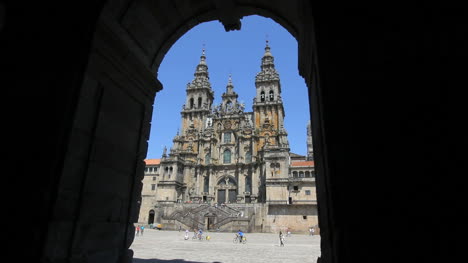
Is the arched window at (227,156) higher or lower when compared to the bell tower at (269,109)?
lower

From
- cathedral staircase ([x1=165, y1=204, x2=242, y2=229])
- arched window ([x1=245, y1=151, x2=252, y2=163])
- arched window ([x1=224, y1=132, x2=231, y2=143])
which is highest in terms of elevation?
arched window ([x1=224, y1=132, x2=231, y2=143])

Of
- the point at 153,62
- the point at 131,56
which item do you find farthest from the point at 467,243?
the point at 153,62

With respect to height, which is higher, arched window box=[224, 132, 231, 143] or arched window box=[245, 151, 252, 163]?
arched window box=[224, 132, 231, 143]

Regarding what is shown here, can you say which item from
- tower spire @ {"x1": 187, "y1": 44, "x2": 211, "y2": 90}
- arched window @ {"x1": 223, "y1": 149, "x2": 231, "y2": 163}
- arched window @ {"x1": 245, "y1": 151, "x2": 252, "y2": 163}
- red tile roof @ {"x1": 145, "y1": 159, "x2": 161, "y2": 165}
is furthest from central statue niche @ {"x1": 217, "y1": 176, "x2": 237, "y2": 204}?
tower spire @ {"x1": 187, "y1": 44, "x2": 211, "y2": 90}

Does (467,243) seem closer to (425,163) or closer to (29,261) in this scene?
(425,163)

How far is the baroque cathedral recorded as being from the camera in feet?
117

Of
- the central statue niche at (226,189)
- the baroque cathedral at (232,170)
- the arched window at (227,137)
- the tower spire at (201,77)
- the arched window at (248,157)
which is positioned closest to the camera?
the baroque cathedral at (232,170)

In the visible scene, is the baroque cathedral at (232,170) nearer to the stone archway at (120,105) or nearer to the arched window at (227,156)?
the arched window at (227,156)

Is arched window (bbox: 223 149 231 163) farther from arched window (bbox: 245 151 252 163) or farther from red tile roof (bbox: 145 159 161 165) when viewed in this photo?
red tile roof (bbox: 145 159 161 165)

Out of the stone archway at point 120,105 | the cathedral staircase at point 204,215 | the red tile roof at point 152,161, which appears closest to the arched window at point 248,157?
the cathedral staircase at point 204,215

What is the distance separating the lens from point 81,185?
3396mm

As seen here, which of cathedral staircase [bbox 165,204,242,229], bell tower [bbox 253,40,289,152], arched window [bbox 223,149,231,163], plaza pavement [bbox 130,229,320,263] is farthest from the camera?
arched window [bbox 223,149,231,163]

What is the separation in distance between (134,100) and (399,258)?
4.45 m

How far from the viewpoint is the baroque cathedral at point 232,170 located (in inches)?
1410
